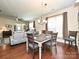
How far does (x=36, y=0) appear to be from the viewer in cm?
347

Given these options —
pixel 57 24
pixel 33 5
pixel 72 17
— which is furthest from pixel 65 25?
pixel 33 5

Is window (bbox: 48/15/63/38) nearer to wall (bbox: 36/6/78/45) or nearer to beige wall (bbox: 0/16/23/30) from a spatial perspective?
wall (bbox: 36/6/78/45)

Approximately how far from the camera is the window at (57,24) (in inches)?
205

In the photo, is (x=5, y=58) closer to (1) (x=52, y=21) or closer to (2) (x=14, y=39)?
(2) (x=14, y=39)

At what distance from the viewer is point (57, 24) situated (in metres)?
5.51

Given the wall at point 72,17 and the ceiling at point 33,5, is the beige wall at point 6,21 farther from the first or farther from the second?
the wall at point 72,17

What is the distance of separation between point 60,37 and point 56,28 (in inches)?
32.5

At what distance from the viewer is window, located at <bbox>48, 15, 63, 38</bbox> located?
5.22 metres

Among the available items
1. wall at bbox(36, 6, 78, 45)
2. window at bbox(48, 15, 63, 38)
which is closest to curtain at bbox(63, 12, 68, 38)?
wall at bbox(36, 6, 78, 45)

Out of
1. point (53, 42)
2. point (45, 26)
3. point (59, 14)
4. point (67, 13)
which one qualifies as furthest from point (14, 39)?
point (67, 13)

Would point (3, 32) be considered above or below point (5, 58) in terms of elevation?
above

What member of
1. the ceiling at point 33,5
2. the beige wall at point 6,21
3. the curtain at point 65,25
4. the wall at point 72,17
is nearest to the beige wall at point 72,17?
the wall at point 72,17

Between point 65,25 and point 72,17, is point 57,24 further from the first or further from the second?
point 72,17

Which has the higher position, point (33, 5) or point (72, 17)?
point (33, 5)
